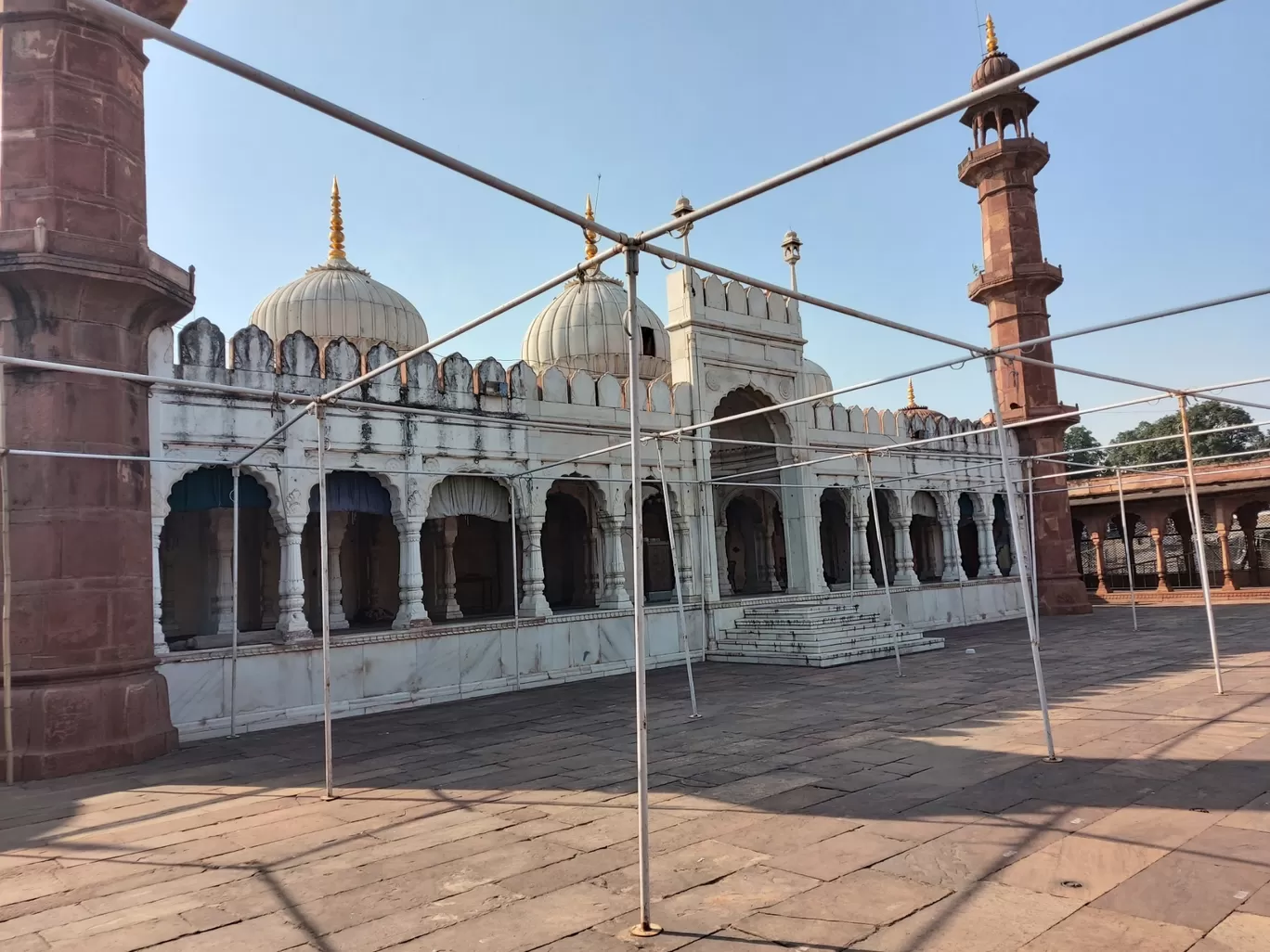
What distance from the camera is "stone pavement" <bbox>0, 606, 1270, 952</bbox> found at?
4.23 meters

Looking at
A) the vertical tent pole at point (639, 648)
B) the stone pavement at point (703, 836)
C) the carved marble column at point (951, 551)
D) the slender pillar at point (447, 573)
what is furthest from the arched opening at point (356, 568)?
the carved marble column at point (951, 551)

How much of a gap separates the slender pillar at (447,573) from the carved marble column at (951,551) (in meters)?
13.4

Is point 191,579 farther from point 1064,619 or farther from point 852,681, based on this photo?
point 1064,619

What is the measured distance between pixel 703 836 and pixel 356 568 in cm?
1341

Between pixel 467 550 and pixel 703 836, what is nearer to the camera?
pixel 703 836

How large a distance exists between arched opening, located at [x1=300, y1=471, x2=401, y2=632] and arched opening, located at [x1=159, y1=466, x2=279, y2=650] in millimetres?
771

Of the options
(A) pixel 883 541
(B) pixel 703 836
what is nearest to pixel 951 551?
(A) pixel 883 541

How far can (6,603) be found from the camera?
8.75 m

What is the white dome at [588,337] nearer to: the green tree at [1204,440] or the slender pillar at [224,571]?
the slender pillar at [224,571]

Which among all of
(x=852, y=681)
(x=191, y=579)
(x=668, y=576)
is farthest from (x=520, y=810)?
(x=668, y=576)

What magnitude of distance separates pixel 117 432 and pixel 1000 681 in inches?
Result: 460

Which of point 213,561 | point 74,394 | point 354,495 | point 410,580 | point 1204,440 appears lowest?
point 410,580

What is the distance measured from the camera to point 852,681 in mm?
13094

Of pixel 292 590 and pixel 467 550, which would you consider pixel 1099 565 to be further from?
pixel 292 590
